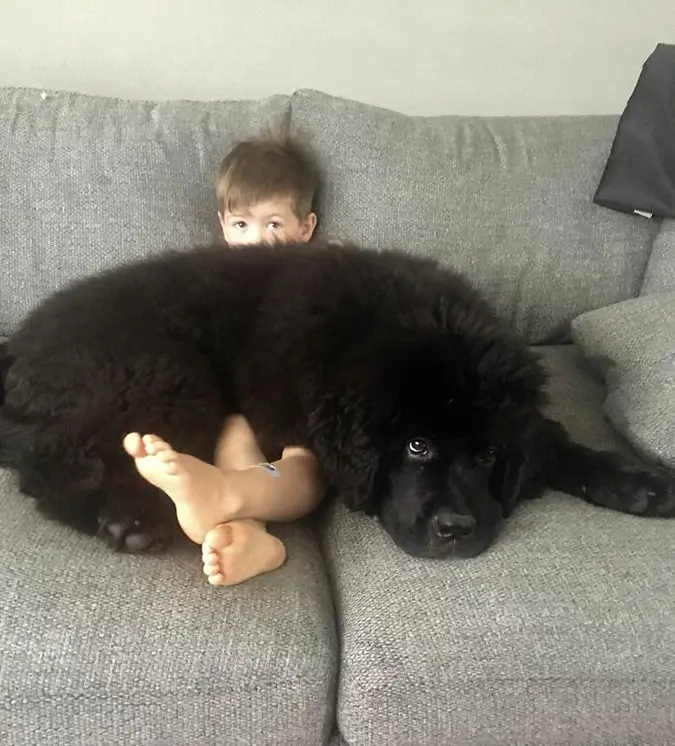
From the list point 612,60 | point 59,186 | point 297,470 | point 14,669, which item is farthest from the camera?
point 612,60

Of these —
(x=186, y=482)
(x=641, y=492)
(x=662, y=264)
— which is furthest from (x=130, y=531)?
(x=662, y=264)

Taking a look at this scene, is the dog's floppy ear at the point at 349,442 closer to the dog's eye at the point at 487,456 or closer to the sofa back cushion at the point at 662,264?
the dog's eye at the point at 487,456

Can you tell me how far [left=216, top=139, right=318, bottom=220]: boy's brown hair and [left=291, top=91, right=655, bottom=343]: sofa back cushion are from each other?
95mm

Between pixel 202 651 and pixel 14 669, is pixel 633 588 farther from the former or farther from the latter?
pixel 14 669

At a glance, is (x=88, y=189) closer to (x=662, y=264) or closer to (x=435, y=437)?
(x=435, y=437)

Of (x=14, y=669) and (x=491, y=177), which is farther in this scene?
(x=491, y=177)

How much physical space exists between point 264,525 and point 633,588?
26.9 inches

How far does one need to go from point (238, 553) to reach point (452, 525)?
0.38m

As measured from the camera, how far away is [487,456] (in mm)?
1465

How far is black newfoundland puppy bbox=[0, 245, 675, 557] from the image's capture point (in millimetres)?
1404

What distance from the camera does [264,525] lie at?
1.50 m

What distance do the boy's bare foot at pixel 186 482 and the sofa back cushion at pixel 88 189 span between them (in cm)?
101

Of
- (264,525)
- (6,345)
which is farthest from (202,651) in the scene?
(6,345)

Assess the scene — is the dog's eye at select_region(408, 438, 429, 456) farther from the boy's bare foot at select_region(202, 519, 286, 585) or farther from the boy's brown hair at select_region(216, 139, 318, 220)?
the boy's brown hair at select_region(216, 139, 318, 220)
